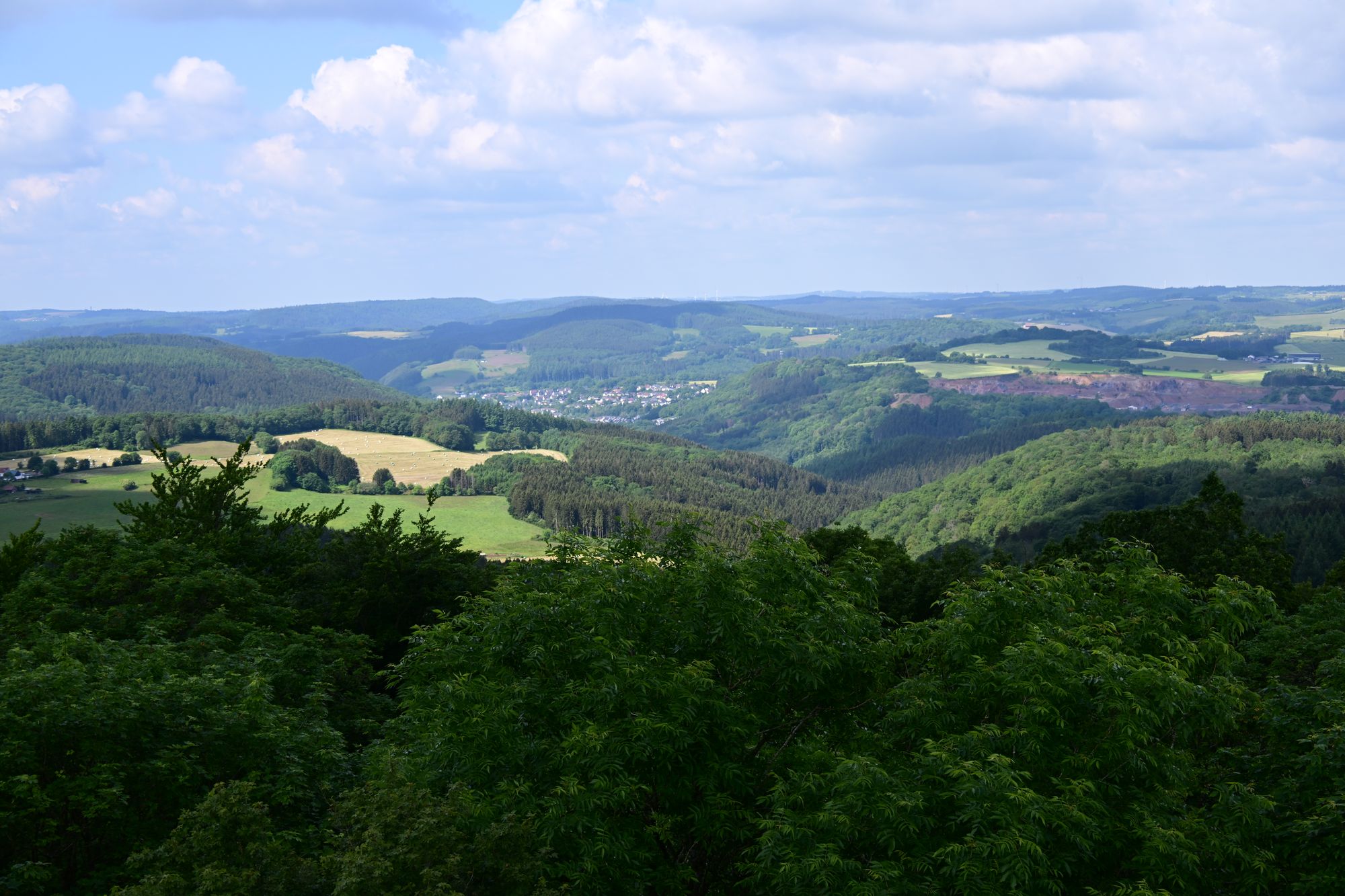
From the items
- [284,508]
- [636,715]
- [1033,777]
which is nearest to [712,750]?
[636,715]

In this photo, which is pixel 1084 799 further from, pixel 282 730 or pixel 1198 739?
pixel 282 730

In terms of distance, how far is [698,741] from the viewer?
21.3m

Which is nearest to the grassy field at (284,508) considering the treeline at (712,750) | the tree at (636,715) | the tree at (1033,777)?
the treeline at (712,750)

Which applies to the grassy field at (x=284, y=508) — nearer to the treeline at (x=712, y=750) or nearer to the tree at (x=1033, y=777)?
the treeline at (x=712, y=750)

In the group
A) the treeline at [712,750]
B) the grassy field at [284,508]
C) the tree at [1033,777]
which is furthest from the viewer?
the grassy field at [284,508]

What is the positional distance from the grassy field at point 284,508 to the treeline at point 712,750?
9263 centimetres

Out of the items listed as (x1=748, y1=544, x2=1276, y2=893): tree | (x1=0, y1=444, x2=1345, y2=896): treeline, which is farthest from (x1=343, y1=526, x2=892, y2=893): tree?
(x1=748, y1=544, x2=1276, y2=893): tree

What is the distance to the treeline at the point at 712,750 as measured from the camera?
662 inches

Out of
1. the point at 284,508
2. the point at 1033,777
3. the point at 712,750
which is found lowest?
the point at 284,508

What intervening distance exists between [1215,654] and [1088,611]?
11.5ft

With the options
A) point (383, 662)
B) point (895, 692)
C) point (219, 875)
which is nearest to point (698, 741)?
point (895, 692)

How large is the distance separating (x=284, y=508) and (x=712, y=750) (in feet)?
503

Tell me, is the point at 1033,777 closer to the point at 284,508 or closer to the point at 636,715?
the point at 636,715

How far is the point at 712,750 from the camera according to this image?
21469 millimetres
